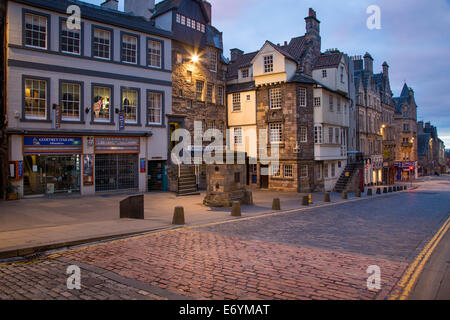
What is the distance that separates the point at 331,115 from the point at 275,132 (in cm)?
663

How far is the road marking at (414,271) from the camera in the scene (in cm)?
575

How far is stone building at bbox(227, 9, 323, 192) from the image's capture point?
28719mm

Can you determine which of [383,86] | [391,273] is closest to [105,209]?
[391,273]

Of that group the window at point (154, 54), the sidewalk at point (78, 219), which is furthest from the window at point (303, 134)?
the window at point (154, 54)

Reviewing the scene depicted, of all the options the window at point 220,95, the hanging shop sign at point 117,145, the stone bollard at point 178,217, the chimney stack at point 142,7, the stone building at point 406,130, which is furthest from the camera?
the stone building at point 406,130

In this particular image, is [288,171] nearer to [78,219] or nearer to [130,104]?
[130,104]

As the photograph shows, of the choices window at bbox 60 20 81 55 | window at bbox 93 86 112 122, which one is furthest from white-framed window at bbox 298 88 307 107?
window at bbox 60 20 81 55

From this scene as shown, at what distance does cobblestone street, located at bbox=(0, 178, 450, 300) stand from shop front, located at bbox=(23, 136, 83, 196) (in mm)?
12107

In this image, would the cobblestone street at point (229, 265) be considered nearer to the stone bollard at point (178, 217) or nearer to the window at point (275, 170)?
the stone bollard at point (178, 217)

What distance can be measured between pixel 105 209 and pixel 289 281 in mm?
Result: 11651

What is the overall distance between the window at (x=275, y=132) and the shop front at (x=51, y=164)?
16516 millimetres

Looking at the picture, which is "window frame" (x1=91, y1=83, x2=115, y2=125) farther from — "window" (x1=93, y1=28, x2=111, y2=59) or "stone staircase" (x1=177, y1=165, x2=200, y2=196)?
"stone staircase" (x1=177, y1=165, x2=200, y2=196)

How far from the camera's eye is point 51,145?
765 inches

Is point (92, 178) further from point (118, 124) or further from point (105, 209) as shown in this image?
point (105, 209)
